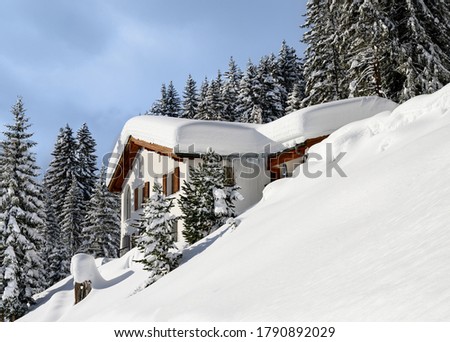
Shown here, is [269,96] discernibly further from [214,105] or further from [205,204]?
[205,204]

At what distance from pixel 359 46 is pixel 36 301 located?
22282 millimetres

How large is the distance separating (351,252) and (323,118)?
14.7 meters

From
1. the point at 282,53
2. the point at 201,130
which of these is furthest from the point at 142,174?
the point at 282,53

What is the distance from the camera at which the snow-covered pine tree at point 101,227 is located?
40.5 m

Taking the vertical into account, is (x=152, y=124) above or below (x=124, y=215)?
above

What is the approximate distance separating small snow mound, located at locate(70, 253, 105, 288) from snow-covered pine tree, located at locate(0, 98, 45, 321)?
30.4 ft

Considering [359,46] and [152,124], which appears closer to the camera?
[152,124]

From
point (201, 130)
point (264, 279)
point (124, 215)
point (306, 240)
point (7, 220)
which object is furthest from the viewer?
point (124, 215)

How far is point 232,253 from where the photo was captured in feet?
29.5

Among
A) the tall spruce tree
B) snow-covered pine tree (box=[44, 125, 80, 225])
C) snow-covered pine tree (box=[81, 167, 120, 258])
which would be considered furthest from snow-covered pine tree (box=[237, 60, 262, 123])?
the tall spruce tree

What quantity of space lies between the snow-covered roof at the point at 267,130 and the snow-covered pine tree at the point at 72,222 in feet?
86.7

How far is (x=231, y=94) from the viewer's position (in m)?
62.7

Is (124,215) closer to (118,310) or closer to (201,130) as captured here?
(201,130)

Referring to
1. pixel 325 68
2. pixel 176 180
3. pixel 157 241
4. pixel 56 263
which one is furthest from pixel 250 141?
pixel 56 263
